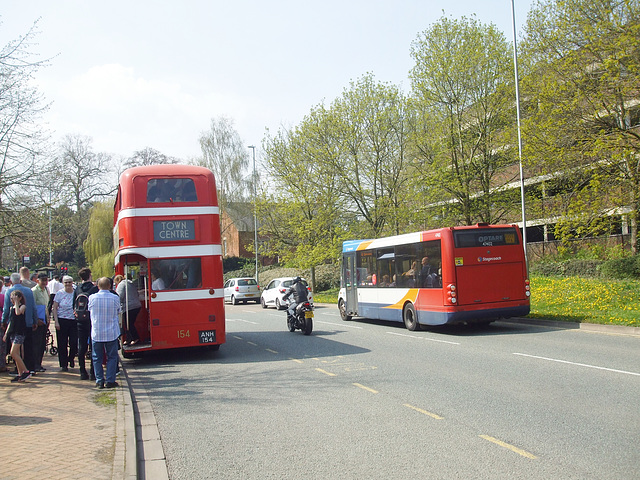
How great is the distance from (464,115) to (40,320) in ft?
79.3

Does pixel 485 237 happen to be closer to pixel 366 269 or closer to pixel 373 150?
pixel 366 269

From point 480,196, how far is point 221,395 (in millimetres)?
24163

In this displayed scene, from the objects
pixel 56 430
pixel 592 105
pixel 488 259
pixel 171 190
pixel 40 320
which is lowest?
pixel 56 430

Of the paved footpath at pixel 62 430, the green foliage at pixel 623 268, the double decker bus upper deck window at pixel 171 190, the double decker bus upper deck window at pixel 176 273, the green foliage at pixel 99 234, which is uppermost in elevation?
the green foliage at pixel 99 234

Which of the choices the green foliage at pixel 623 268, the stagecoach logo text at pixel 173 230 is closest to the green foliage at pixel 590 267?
the green foliage at pixel 623 268

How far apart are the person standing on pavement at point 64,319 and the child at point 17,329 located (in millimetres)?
1029

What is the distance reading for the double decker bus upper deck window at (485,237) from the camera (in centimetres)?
1541

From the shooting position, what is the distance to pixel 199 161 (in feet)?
190

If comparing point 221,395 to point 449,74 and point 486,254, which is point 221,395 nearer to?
point 486,254

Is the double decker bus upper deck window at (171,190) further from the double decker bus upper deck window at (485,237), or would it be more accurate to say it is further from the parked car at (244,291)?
the parked car at (244,291)

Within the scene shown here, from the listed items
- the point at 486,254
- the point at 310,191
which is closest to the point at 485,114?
the point at 310,191

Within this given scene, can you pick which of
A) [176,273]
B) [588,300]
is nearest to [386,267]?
[588,300]

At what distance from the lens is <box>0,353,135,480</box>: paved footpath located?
16.6ft

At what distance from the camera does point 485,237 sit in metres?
15.7
